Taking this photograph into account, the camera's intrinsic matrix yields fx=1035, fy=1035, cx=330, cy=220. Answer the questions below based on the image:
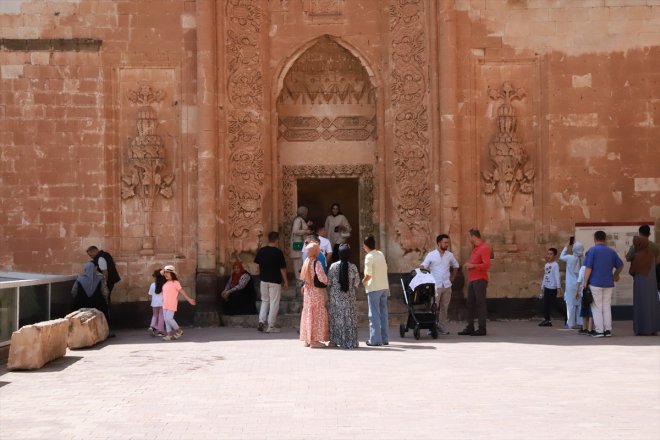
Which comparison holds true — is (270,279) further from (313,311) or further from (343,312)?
(343,312)

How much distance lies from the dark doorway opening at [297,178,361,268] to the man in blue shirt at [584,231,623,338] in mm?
7681

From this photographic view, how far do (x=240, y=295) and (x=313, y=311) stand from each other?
476cm

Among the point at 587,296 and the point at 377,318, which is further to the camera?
the point at 587,296

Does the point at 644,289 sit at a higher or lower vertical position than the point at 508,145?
lower

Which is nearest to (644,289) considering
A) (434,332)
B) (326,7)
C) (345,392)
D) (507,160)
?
(434,332)

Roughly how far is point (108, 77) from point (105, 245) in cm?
333

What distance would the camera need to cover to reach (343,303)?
594 inches

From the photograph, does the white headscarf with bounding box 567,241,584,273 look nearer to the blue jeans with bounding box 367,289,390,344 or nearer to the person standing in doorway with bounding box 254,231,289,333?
the blue jeans with bounding box 367,289,390,344

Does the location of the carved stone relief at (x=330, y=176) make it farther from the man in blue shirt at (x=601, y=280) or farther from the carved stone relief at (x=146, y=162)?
the man in blue shirt at (x=601, y=280)

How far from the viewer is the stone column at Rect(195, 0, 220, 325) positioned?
2011 centimetres

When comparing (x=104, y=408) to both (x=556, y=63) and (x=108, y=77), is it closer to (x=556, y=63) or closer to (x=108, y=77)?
(x=108, y=77)

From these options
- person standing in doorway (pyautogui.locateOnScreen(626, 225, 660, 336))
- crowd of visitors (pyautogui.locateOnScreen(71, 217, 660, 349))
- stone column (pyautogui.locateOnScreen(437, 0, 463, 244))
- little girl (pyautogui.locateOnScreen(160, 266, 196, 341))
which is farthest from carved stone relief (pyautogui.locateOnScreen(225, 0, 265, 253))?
person standing in doorway (pyautogui.locateOnScreen(626, 225, 660, 336))

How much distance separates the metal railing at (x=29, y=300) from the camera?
1332 centimetres

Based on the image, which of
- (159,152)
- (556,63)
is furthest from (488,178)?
(159,152)
